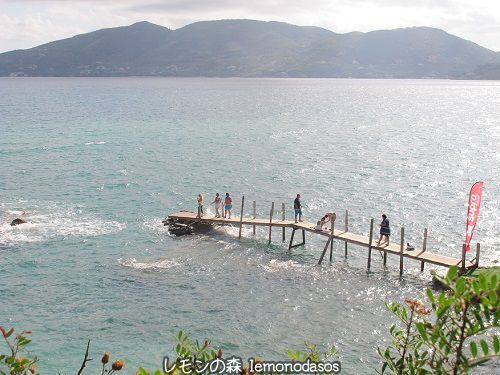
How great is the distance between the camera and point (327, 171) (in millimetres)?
60094

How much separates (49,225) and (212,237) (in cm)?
1310

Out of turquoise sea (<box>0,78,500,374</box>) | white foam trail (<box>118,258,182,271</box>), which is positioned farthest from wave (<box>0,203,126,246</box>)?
white foam trail (<box>118,258,182,271</box>)

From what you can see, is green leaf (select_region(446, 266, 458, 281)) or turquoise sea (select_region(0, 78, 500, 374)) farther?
turquoise sea (select_region(0, 78, 500, 374))

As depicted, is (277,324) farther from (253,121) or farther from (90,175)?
(253,121)

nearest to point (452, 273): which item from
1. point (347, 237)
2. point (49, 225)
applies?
point (347, 237)

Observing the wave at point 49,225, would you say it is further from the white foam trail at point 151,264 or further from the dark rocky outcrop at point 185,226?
the white foam trail at point 151,264

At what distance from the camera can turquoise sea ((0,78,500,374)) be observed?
80.8 feet

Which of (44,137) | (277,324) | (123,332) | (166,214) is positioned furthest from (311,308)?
(44,137)

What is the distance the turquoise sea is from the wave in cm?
20

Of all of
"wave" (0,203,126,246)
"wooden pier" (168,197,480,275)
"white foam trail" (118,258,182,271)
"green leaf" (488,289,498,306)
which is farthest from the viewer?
"wave" (0,203,126,246)

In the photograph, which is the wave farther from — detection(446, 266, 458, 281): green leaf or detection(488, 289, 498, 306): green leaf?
detection(488, 289, 498, 306): green leaf

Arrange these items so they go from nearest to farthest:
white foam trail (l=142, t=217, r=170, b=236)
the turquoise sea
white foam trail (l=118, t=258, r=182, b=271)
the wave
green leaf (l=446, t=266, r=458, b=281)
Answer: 1. green leaf (l=446, t=266, r=458, b=281)
2. the turquoise sea
3. white foam trail (l=118, t=258, r=182, b=271)
4. the wave
5. white foam trail (l=142, t=217, r=170, b=236)

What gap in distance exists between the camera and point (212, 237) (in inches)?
1524

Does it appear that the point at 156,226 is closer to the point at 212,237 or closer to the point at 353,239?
the point at 212,237
